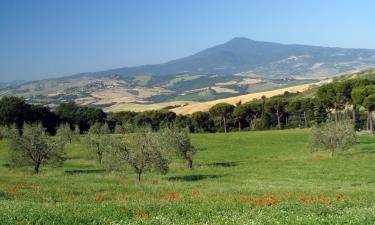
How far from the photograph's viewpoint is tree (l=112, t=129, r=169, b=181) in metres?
45.4

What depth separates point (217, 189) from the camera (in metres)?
31.3

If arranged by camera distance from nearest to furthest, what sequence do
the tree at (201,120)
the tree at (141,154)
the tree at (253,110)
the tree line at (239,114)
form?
1. the tree at (141,154)
2. the tree line at (239,114)
3. the tree at (253,110)
4. the tree at (201,120)

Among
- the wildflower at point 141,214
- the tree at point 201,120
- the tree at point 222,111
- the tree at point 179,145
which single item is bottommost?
the tree at point 201,120

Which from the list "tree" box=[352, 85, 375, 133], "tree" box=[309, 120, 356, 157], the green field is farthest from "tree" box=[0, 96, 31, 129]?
"tree" box=[352, 85, 375, 133]

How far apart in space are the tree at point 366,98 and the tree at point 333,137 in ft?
121

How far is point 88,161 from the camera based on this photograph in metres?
69.6

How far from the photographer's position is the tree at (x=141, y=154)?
45375 millimetres

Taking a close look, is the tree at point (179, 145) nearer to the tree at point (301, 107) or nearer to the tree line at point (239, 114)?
the tree line at point (239, 114)

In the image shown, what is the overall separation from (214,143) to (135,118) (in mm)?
60083

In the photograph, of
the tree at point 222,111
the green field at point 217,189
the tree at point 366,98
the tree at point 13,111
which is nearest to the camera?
the green field at point 217,189

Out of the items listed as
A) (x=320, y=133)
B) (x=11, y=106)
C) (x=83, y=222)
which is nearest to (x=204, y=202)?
(x=83, y=222)

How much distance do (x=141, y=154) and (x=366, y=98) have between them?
7303cm

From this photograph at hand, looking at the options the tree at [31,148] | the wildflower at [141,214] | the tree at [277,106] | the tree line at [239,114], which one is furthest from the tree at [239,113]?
the wildflower at [141,214]

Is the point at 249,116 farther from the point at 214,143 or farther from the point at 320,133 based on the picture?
the point at 320,133
